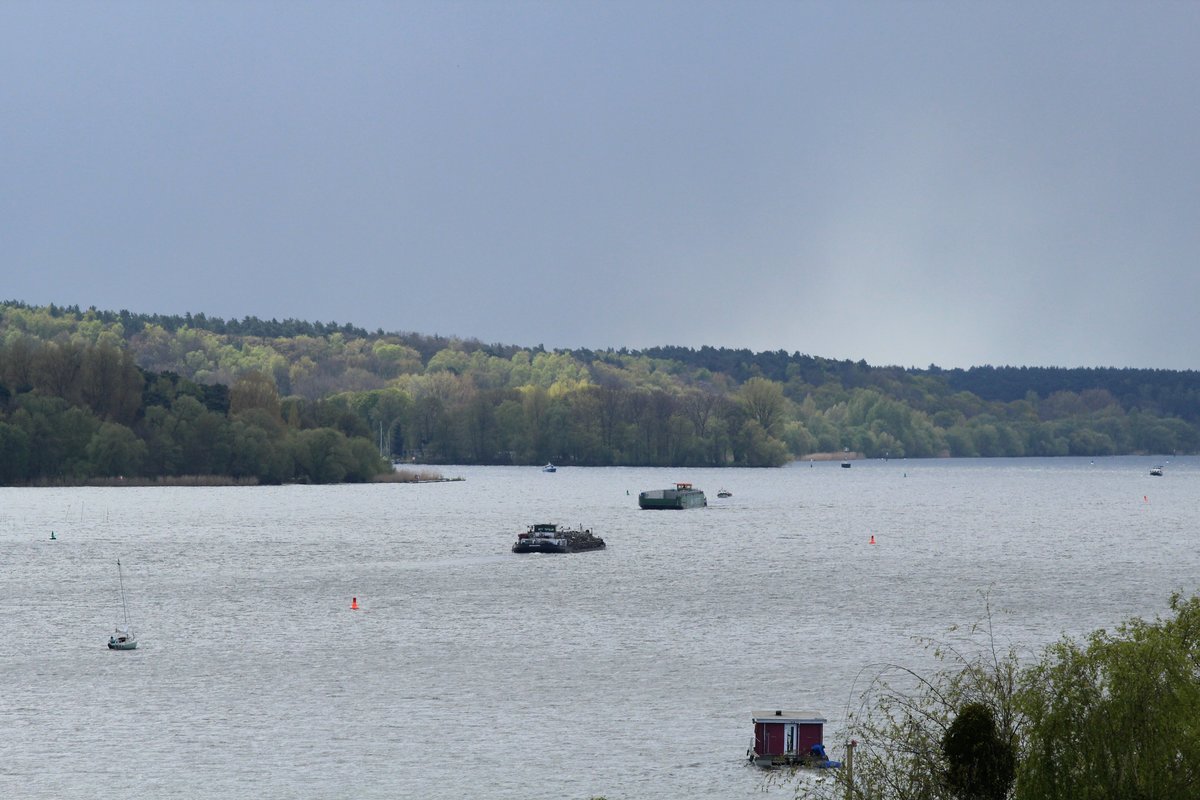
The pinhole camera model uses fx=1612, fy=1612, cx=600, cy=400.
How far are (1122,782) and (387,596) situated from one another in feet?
201

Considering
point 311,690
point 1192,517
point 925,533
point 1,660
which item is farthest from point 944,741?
point 1192,517

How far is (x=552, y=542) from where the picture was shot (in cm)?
11525

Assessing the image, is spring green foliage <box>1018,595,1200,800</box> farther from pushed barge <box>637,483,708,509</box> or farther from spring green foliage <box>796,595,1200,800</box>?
pushed barge <box>637,483,708,509</box>

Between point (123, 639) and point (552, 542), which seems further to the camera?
point (552, 542)

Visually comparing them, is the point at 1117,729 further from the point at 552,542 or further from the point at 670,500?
the point at 670,500

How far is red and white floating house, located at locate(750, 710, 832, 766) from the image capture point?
43312 millimetres

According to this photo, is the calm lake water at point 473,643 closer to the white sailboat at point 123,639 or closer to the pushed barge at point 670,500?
the white sailboat at point 123,639

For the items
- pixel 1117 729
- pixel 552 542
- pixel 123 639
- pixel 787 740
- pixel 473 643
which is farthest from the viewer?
pixel 552 542

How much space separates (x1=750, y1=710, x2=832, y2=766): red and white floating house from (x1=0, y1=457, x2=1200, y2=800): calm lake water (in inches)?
30.1

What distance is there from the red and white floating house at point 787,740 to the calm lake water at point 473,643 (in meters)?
0.77

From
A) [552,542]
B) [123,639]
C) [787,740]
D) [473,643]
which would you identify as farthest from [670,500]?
[787,740]

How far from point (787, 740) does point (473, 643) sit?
2544 cm

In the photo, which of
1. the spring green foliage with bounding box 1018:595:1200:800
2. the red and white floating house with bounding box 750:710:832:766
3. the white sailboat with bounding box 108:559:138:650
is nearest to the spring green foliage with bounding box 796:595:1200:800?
the spring green foliage with bounding box 1018:595:1200:800

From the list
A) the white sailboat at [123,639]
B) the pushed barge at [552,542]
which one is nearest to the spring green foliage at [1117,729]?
the white sailboat at [123,639]
